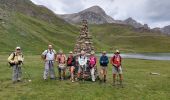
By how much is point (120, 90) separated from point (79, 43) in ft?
29.5

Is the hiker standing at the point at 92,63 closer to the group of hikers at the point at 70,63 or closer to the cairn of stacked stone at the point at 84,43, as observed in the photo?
the group of hikers at the point at 70,63

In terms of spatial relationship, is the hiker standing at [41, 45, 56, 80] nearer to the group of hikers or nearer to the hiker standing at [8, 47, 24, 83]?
the group of hikers

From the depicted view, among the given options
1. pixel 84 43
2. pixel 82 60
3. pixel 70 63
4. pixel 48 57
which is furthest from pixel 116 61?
pixel 48 57

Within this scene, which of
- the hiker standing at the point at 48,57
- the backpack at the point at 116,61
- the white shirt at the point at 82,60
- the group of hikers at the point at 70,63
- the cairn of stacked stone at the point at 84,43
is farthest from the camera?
the cairn of stacked stone at the point at 84,43

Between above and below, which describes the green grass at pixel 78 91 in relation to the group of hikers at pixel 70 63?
below

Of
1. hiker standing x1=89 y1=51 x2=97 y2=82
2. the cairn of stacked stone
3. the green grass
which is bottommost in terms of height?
the green grass

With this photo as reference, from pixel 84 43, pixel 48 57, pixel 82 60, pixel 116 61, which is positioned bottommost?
pixel 116 61

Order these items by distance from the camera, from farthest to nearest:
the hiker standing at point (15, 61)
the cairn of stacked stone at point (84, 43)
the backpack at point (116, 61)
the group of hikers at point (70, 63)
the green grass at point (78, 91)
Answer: the cairn of stacked stone at point (84, 43)
the group of hikers at point (70, 63)
the hiker standing at point (15, 61)
the backpack at point (116, 61)
the green grass at point (78, 91)

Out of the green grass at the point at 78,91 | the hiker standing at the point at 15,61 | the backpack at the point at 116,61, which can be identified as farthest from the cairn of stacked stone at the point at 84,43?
the hiker standing at the point at 15,61

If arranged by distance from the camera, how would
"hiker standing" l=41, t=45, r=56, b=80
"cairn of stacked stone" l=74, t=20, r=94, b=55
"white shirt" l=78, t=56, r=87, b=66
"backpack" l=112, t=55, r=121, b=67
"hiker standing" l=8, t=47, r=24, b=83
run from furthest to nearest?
"cairn of stacked stone" l=74, t=20, r=94, b=55 < "white shirt" l=78, t=56, r=87, b=66 < "hiker standing" l=41, t=45, r=56, b=80 < "hiker standing" l=8, t=47, r=24, b=83 < "backpack" l=112, t=55, r=121, b=67

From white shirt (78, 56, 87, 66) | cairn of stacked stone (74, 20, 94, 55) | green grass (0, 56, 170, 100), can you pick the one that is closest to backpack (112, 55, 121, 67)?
green grass (0, 56, 170, 100)

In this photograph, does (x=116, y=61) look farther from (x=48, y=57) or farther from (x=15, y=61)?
(x=15, y=61)

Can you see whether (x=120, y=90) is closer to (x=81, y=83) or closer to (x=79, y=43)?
(x=81, y=83)

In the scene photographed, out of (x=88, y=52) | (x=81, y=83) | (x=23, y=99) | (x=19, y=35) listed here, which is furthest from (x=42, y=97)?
(x=19, y=35)
